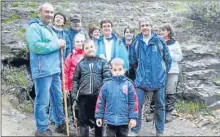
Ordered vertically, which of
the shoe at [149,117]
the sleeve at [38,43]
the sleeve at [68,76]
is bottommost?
the shoe at [149,117]

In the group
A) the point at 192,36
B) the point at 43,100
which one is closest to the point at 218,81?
the point at 192,36

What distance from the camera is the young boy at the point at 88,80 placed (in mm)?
6645

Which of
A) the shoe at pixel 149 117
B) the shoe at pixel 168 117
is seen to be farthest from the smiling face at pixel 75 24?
the shoe at pixel 168 117

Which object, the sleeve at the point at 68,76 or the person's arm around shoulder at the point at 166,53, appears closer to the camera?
the person's arm around shoulder at the point at 166,53

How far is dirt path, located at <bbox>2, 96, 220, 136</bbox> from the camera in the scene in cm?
734

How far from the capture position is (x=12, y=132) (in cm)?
720

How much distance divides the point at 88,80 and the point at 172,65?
2.37 meters

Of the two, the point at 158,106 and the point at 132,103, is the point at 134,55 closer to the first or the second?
the point at 158,106

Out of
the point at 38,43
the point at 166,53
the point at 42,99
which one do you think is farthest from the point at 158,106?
the point at 38,43

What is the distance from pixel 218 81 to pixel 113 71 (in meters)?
4.52

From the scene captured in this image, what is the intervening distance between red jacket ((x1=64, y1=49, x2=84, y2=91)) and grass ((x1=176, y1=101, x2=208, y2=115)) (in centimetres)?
316

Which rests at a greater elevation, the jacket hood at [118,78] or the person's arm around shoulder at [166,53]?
the person's arm around shoulder at [166,53]

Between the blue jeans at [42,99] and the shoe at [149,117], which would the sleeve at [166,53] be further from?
the blue jeans at [42,99]

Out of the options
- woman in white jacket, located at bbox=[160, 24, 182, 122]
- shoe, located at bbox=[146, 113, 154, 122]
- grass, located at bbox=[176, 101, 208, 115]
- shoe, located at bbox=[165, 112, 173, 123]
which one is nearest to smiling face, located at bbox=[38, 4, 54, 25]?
woman in white jacket, located at bbox=[160, 24, 182, 122]
